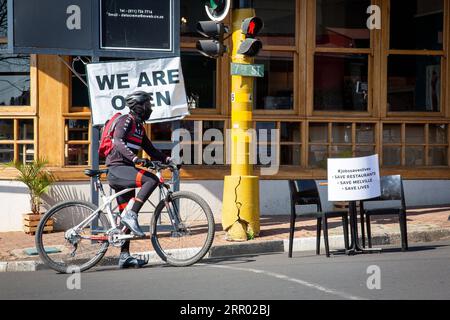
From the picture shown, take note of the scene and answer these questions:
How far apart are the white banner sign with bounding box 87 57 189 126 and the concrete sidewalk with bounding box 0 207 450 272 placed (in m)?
1.96

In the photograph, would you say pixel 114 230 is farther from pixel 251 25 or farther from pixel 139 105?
pixel 251 25

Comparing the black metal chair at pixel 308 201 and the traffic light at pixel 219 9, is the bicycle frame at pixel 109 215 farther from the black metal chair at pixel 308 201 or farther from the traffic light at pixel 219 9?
the traffic light at pixel 219 9

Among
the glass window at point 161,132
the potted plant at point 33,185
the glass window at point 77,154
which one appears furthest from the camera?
the glass window at point 161,132

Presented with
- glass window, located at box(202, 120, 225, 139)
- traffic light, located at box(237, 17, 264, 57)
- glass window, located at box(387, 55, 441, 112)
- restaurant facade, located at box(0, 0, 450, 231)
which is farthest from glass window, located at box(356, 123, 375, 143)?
traffic light, located at box(237, 17, 264, 57)

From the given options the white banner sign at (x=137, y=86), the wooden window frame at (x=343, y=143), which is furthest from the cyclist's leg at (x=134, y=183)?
the wooden window frame at (x=343, y=143)

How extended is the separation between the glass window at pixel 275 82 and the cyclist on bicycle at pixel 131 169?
4961 millimetres

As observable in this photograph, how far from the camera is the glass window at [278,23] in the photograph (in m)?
13.4

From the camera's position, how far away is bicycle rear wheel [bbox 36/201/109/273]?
27.5ft

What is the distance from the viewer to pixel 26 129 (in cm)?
1197

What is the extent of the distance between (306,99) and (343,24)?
5.61 ft

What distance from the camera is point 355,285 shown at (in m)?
7.21

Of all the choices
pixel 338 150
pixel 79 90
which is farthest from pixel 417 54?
pixel 79 90

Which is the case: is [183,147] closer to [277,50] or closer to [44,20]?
[277,50]
